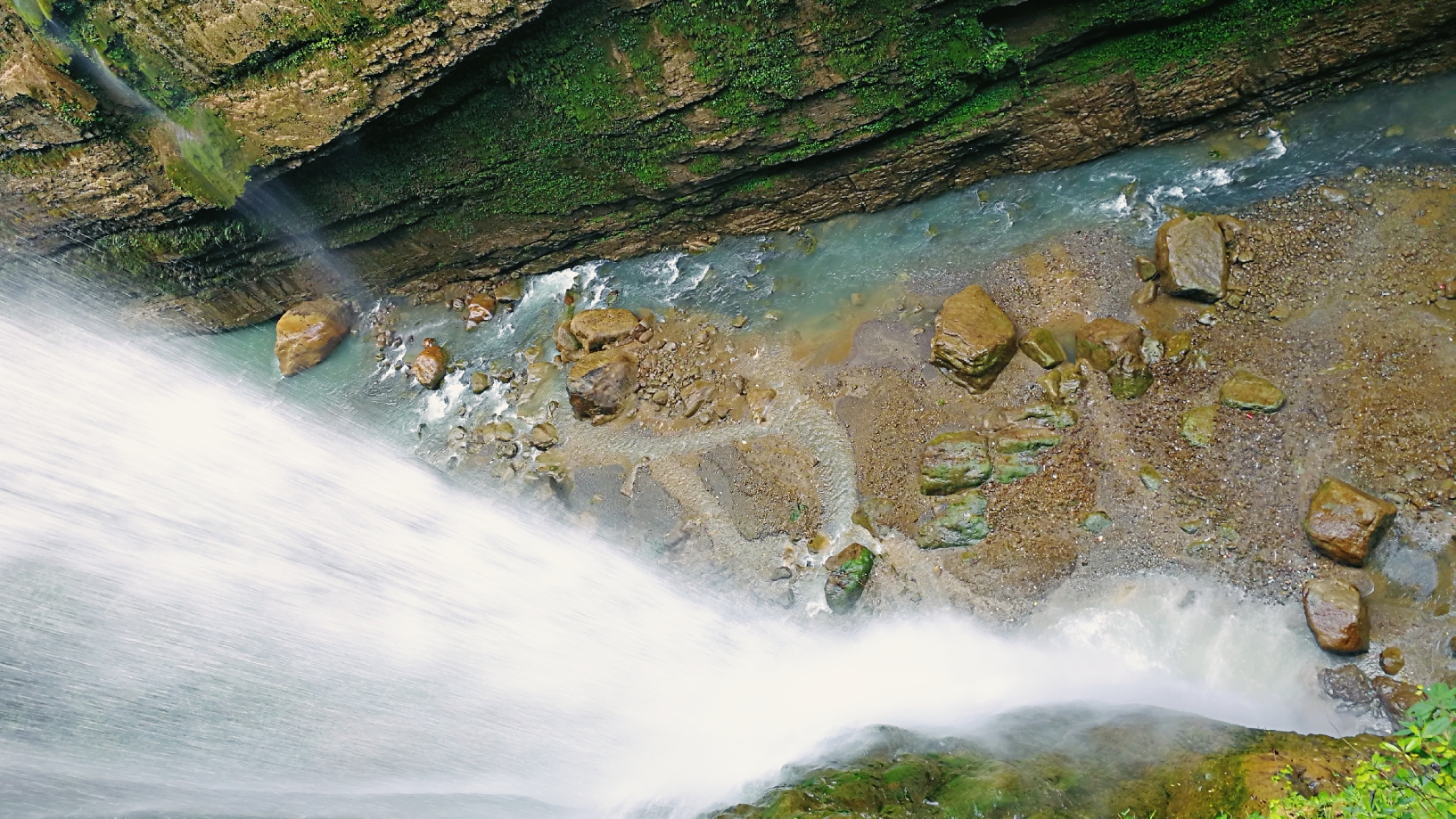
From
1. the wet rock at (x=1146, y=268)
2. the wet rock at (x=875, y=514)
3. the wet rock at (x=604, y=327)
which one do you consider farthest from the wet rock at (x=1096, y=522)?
the wet rock at (x=604, y=327)

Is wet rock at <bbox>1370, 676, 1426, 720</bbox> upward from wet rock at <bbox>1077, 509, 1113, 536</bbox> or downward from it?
downward

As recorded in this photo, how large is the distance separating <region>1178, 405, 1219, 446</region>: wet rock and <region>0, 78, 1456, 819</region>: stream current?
1.96 m

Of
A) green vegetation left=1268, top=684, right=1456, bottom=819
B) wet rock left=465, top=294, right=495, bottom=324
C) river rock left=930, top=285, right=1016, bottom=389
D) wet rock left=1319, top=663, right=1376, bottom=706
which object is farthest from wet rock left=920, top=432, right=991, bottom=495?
wet rock left=465, top=294, right=495, bottom=324

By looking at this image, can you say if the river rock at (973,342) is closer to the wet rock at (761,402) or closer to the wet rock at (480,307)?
the wet rock at (761,402)

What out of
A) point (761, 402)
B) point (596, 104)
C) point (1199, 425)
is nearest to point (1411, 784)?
point (1199, 425)

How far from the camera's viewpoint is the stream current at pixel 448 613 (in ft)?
31.3

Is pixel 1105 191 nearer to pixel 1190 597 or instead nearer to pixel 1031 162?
pixel 1031 162

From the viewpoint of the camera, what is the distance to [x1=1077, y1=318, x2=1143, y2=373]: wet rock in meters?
10.6

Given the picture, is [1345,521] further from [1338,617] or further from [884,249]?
[884,249]

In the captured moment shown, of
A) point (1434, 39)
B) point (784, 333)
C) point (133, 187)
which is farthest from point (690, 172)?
point (1434, 39)

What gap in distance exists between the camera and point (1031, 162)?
39.5 ft

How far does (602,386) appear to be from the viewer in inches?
492

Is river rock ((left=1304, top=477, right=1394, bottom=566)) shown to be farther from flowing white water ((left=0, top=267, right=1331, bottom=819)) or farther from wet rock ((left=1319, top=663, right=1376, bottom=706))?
wet rock ((left=1319, top=663, right=1376, bottom=706))

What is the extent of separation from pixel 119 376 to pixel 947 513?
50.2 ft
